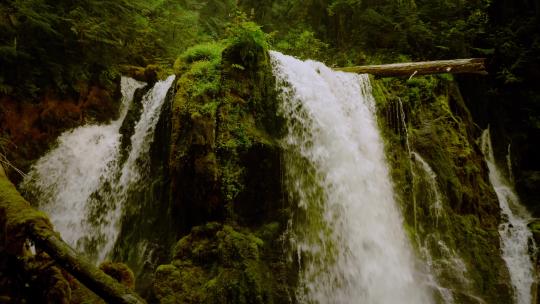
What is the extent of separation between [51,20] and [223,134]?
4.74 metres

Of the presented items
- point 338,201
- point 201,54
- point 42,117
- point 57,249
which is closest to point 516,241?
point 338,201

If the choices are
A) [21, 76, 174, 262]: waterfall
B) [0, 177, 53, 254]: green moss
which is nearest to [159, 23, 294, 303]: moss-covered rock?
[21, 76, 174, 262]: waterfall

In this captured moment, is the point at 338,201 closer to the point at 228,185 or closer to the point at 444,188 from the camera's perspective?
the point at 228,185

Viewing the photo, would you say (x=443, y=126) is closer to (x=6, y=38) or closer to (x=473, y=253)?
(x=473, y=253)

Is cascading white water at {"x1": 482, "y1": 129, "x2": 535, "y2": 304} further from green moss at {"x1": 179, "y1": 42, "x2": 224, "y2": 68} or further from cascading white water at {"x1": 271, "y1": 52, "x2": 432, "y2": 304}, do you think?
green moss at {"x1": 179, "y1": 42, "x2": 224, "y2": 68}

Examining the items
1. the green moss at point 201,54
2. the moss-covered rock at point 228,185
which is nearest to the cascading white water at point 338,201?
the moss-covered rock at point 228,185

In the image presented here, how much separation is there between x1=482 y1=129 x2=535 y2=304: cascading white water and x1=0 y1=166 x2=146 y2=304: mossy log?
786 centimetres

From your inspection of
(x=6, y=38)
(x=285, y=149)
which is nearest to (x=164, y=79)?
(x=6, y=38)

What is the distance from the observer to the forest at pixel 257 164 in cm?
546

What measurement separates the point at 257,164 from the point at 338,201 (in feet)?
5.51

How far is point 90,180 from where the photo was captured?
7.43 meters

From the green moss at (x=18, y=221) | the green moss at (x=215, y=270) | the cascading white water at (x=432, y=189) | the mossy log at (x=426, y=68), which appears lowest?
the green moss at (x=215, y=270)

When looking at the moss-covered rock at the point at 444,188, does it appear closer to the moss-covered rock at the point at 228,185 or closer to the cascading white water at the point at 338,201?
the cascading white water at the point at 338,201

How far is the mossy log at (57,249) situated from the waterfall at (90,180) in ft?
13.6
